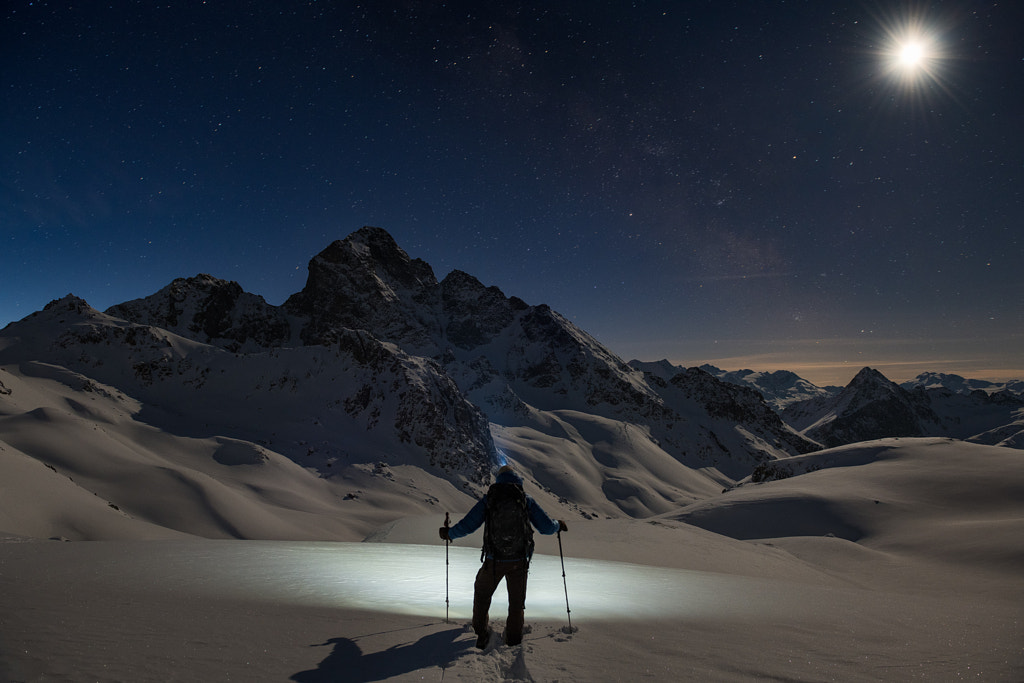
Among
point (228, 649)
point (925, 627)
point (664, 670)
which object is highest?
point (228, 649)

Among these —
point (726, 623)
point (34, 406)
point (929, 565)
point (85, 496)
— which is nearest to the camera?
point (726, 623)

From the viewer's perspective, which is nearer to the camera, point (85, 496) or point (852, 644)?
point (852, 644)

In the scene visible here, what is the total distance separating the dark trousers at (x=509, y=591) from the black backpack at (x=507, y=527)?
0.41 feet

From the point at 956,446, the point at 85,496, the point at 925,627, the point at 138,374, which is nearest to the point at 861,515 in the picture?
the point at 956,446

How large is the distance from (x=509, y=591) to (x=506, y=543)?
0.63 metres

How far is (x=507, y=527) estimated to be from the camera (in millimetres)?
6887

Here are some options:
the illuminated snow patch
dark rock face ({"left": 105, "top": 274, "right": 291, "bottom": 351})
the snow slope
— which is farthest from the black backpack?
dark rock face ({"left": 105, "top": 274, "right": 291, "bottom": 351})

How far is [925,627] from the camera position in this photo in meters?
8.58

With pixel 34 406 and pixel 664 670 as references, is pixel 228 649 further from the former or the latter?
pixel 34 406

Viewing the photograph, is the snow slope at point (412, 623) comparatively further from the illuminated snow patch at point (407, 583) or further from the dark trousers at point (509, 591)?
the dark trousers at point (509, 591)

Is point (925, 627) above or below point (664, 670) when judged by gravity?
below

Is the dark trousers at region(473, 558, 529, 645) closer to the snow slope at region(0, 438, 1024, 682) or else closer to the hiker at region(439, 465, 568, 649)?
the hiker at region(439, 465, 568, 649)

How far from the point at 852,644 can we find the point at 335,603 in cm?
762

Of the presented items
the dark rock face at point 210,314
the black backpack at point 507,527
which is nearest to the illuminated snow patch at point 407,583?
the black backpack at point 507,527
